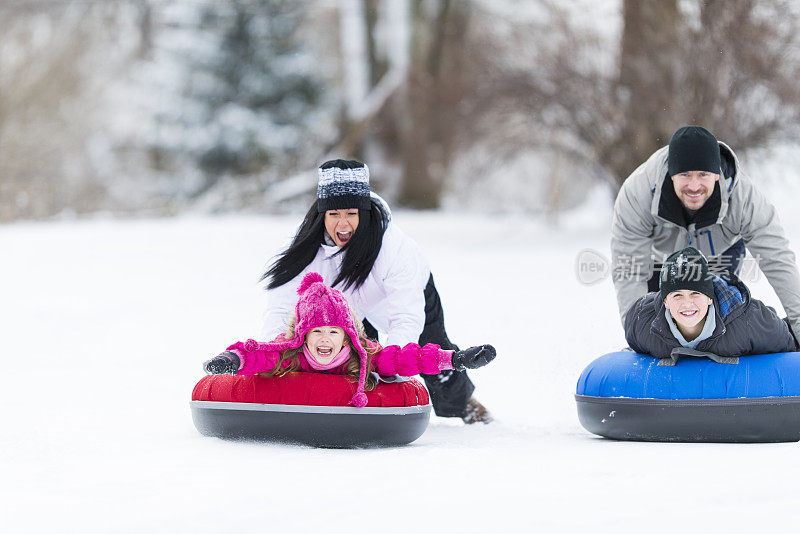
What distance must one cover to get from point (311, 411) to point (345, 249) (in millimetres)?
751

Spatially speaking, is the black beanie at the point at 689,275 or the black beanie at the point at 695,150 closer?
the black beanie at the point at 689,275

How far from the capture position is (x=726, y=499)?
274 cm

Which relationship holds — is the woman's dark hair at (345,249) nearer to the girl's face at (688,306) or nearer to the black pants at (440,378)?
the black pants at (440,378)

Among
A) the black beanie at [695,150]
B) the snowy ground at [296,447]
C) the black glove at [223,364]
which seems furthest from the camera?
the black beanie at [695,150]

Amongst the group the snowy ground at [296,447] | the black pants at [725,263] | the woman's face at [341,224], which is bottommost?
the snowy ground at [296,447]

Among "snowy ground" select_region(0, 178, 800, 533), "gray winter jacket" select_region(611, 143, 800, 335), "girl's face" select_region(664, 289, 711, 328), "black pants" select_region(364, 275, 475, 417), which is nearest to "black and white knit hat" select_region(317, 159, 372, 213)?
"black pants" select_region(364, 275, 475, 417)

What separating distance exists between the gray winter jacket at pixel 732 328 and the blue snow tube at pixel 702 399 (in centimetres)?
4

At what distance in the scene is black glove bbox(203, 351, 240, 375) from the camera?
367cm

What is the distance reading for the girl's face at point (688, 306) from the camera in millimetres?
3904

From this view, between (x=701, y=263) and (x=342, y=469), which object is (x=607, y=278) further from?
(x=342, y=469)

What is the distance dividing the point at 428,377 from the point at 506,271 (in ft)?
14.5

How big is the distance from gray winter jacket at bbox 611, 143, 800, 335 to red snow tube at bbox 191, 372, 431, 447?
3.73 ft

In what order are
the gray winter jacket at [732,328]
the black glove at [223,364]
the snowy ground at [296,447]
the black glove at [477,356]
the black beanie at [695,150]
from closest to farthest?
the snowy ground at [296,447] → the black glove at [223,364] → the black glove at [477,356] → the gray winter jacket at [732,328] → the black beanie at [695,150]

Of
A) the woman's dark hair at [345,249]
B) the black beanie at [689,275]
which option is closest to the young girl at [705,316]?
the black beanie at [689,275]
